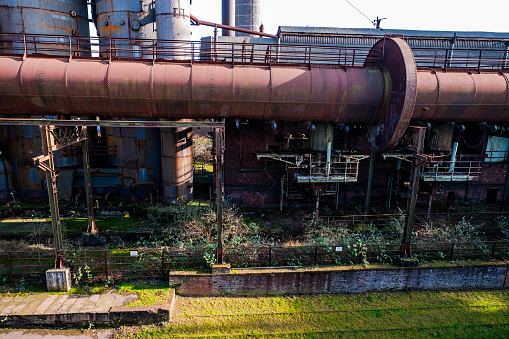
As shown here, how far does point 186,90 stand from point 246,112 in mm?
2238

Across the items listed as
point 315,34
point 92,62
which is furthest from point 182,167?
point 315,34

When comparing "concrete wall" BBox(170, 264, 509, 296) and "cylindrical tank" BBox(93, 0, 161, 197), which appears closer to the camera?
"concrete wall" BBox(170, 264, 509, 296)

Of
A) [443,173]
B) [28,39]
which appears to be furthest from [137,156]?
[443,173]

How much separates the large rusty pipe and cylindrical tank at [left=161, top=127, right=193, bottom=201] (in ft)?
11.5

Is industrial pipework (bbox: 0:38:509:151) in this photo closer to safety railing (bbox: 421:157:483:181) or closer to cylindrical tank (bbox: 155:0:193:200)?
safety railing (bbox: 421:157:483:181)

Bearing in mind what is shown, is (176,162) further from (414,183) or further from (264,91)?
(414,183)

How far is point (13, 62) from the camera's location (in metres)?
10.3

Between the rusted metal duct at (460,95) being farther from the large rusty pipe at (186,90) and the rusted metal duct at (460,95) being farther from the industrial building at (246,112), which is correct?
the large rusty pipe at (186,90)

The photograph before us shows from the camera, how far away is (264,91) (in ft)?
36.4

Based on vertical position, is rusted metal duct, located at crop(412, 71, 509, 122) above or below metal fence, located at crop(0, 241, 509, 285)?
above

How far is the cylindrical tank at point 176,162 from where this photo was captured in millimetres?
14648

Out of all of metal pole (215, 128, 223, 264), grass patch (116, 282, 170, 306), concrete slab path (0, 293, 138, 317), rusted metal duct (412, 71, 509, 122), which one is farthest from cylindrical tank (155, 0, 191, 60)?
concrete slab path (0, 293, 138, 317)

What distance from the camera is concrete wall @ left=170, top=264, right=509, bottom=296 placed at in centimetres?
951

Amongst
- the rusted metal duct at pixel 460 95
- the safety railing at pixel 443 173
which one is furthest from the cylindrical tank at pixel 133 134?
the safety railing at pixel 443 173
